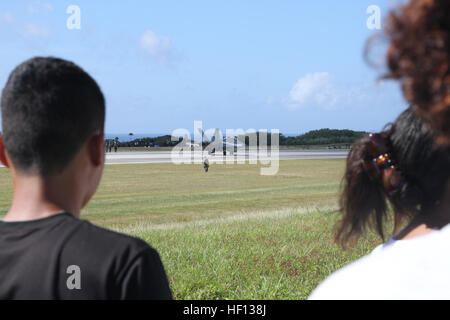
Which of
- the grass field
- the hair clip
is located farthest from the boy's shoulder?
the grass field

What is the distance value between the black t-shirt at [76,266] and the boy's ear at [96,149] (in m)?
0.36

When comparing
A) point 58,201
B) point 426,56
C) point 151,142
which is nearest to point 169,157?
point 151,142

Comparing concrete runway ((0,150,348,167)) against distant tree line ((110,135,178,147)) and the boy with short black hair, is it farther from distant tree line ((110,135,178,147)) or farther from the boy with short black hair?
the boy with short black hair

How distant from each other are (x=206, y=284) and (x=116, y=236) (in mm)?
3297

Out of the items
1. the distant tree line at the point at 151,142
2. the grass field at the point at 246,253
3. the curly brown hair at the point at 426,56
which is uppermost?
the curly brown hair at the point at 426,56

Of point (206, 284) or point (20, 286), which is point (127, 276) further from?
point (206, 284)

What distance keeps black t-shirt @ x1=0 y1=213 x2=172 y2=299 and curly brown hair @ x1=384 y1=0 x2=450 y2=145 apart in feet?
3.01

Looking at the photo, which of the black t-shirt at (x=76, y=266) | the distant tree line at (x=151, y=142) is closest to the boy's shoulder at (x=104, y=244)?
the black t-shirt at (x=76, y=266)

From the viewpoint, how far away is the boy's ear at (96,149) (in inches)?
73.5

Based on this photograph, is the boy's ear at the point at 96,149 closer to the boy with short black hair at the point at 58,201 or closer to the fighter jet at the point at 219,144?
the boy with short black hair at the point at 58,201

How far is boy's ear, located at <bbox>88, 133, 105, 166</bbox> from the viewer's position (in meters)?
1.87

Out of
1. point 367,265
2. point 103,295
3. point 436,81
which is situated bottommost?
point 103,295

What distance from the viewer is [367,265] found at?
1311 mm
